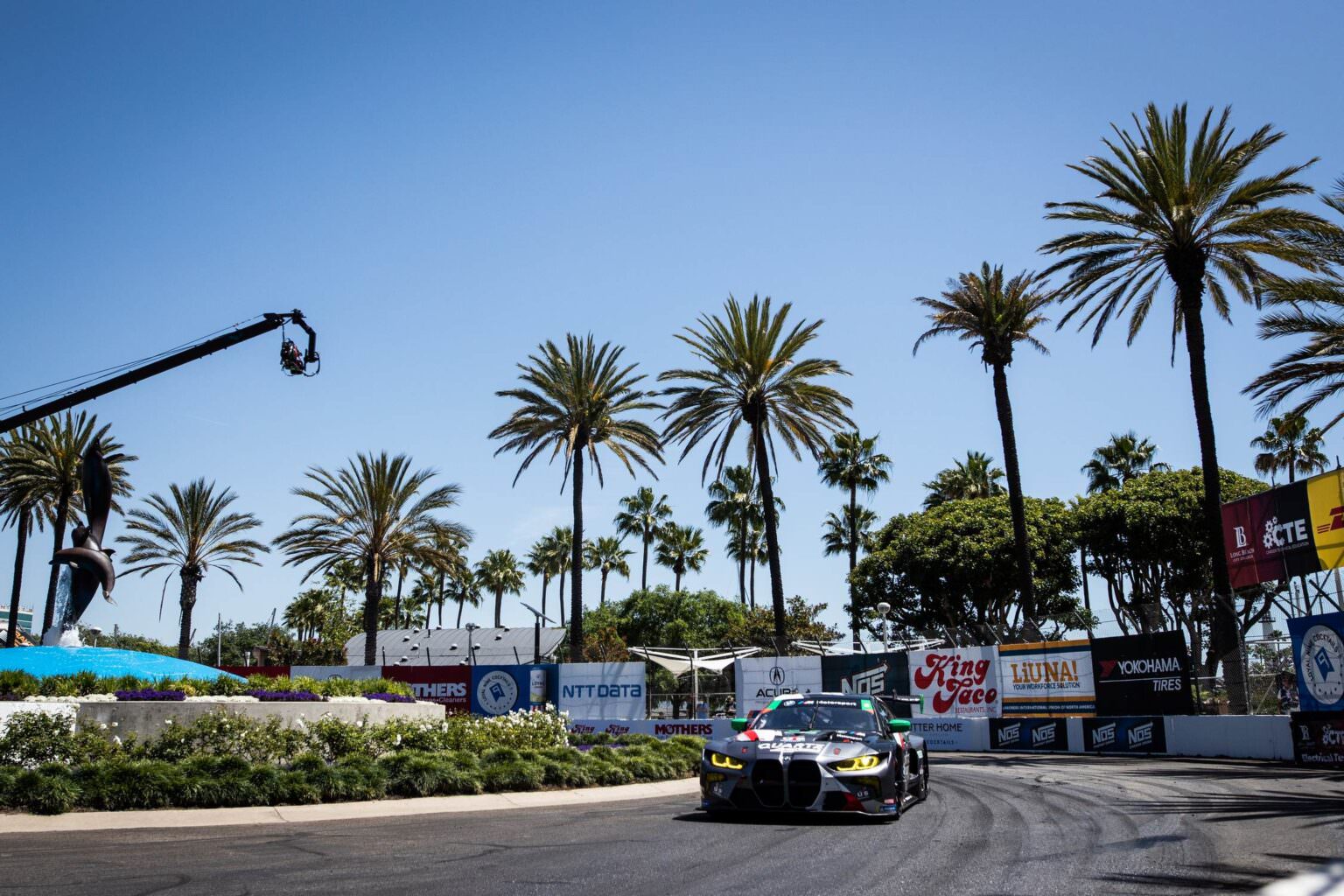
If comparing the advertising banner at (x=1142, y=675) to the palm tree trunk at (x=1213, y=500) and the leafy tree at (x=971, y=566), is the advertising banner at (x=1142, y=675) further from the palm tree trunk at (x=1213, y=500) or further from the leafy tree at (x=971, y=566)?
the leafy tree at (x=971, y=566)

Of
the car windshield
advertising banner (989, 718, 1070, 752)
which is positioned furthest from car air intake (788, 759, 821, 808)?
advertising banner (989, 718, 1070, 752)

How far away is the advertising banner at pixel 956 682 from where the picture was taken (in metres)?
32.0

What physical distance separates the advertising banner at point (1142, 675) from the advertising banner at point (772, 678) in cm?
970

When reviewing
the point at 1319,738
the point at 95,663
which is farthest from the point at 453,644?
the point at 1319,738

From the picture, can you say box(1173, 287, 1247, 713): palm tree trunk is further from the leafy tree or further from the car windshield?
the leafy tree

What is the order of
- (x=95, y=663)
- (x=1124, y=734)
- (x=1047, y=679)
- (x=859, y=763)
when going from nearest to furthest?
1. (x=859, y=763)
2. (x=95, y=663)
3. (x=1124, y=734)
4. (x=1047, y=679)

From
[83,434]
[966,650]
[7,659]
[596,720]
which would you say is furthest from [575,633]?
[83,434]

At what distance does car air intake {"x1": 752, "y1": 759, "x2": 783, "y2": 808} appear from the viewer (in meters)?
11.0

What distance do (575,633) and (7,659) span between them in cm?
2206

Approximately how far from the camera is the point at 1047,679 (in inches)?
1189

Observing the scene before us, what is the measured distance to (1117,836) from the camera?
10.2m

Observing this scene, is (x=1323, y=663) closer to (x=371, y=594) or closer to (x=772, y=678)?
(x=772, y=678)

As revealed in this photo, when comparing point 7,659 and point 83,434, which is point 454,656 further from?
point 7,659

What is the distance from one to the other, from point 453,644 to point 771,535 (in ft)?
117
